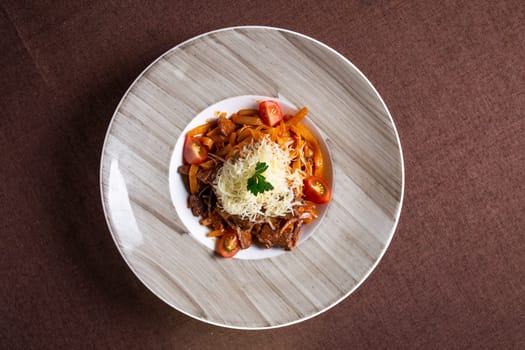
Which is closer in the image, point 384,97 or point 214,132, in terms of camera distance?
point 214,132

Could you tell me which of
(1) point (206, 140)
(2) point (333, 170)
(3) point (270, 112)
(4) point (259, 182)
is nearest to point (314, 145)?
(2) point (333, 170)

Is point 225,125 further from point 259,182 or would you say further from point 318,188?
point 318,188

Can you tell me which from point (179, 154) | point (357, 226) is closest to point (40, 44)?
point (179, 154)

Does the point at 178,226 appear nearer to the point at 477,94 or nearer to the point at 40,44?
the point at 40,44

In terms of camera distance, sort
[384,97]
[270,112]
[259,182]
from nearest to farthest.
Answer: [259,182] < [270,112] < [384,97]

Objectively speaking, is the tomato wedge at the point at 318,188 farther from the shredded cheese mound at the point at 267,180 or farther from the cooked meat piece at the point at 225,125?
the cooked meat piece at the point at 225,125

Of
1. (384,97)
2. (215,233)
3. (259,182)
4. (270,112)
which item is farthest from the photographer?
(384,97)

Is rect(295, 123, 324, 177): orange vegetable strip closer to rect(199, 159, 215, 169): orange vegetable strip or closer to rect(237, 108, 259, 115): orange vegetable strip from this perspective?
rect(237, 108, 259, 115): orange vegetable strip

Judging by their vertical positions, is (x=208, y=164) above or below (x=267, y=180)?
below
